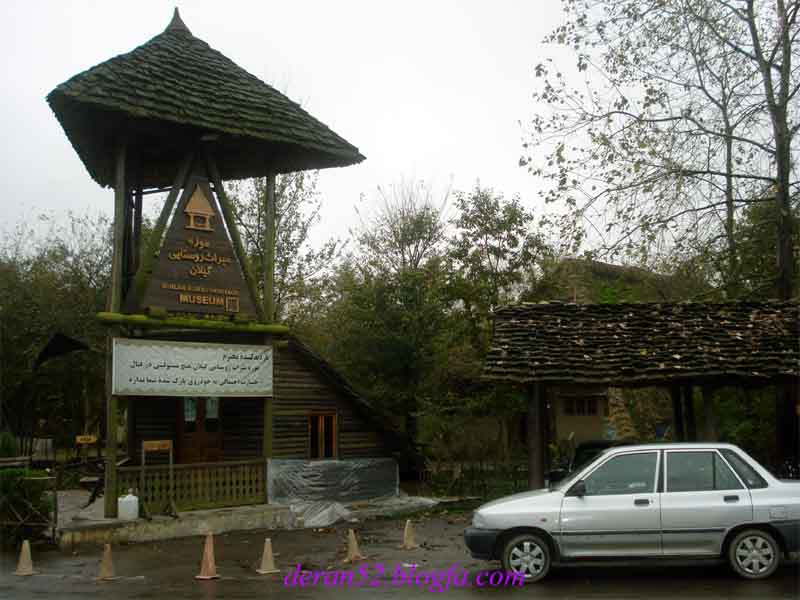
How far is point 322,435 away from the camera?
881 inches

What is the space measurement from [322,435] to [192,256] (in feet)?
22.6

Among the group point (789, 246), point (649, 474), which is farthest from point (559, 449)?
point (649, 474)

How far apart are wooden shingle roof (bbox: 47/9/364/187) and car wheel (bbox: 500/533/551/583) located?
34.7 feet

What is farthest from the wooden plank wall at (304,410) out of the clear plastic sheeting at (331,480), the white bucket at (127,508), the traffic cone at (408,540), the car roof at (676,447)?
the car roof at (676,447)

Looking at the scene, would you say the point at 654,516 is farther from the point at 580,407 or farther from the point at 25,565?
the point at 580,407

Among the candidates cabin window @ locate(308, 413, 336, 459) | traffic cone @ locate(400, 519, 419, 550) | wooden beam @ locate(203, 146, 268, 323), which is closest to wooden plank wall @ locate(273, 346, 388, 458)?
cabin window @ locate(308, 413, 336, 459)

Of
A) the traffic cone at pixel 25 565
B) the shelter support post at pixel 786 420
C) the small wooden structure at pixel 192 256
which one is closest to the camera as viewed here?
the traffic cone at pixel 25 565

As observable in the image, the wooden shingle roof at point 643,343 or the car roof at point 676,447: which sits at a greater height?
the wooden shingle roof at point 643,343

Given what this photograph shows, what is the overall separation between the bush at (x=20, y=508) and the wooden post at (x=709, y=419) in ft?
38.8

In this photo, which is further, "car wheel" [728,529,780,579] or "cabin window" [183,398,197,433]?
"cabin window" [183,398,197,433]

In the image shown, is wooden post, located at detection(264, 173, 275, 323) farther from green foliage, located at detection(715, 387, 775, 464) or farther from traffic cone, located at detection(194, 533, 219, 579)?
green foliage, located at detection(715, 387, 775, 464)

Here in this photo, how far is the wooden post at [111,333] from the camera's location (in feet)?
52.6

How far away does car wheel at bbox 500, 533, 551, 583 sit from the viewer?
35.0 feet

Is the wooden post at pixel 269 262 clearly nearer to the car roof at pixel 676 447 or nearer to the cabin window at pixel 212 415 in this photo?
the cabin window at pixel 212 415
